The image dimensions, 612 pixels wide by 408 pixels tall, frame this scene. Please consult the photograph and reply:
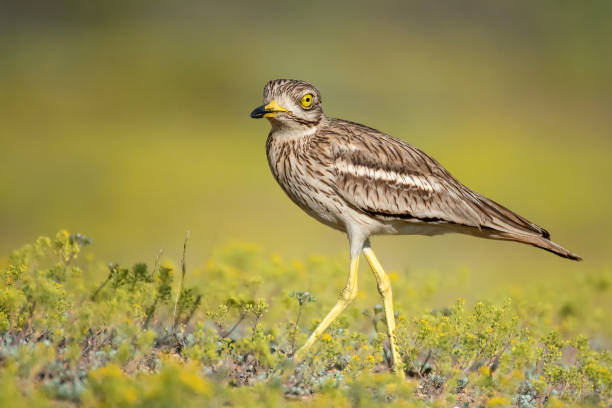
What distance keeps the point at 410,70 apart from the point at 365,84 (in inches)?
128

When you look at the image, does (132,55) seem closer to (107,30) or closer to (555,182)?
(107,30)

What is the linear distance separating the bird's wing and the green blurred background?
3.64m

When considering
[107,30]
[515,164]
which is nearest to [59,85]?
[107,30]

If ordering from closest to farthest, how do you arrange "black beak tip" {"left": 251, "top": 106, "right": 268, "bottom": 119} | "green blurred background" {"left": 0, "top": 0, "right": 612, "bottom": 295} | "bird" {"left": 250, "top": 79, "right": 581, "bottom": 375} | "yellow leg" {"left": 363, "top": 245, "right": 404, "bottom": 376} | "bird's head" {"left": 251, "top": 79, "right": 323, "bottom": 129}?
"yellow leg" {"left": 363, "top": 245, "right": 404, "bottom": 376} < "black beak tip" {"left": 251, "top": 106, "right": 268, "bottom": 119} < "bird" {"left": 250, "top": 79, "right": 581, "bottom": 375} < "bird's head" {"left": 251, "top": 79, "right": 323, "bottom": 129} < "green blurred background" {"left": 0, "top": 0, "right": 612, "bottom": 295}

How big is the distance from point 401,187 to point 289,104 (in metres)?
1.05

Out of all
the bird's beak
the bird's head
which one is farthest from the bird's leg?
the bird's beak

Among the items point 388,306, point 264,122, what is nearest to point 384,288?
point 388,306

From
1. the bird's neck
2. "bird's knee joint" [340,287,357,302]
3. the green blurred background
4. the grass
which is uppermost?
the green blurred background

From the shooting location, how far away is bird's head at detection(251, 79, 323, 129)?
5.86 meters

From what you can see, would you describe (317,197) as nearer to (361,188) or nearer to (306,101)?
(361,188)

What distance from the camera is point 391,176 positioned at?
600 centimetres

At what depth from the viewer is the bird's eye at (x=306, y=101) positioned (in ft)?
19.5

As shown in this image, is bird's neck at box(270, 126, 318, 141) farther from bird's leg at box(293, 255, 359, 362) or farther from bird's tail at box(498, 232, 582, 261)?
bird's tail at box(498, 232, 582, 261)

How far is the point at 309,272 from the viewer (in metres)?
7.64
